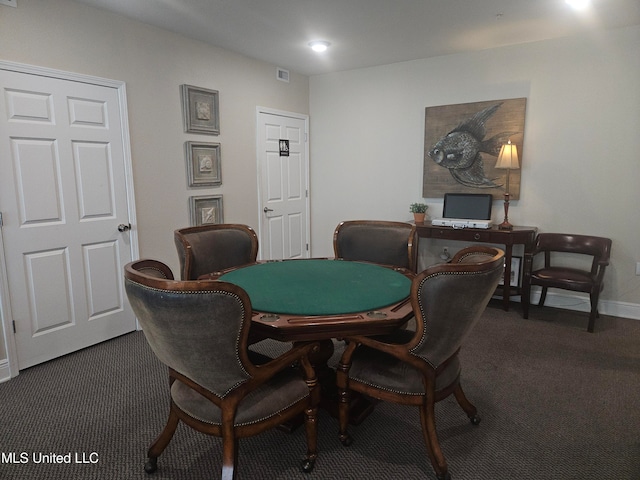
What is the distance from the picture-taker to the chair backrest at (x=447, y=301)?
5.01 ft

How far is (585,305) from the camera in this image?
12.6 ft

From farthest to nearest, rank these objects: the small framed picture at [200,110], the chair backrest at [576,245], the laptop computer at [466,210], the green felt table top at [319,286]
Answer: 1. the laptop computer at [466,210]
2. the small framed picture at [200,110]
3. the chair backrest at [576,245]
4. the green felt table top at [319,286]

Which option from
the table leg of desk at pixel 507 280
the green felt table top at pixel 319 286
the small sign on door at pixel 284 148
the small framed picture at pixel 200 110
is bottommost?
the table leg of desk at pixel 507 280

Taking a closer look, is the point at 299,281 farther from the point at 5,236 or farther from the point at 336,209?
the point at 336,209

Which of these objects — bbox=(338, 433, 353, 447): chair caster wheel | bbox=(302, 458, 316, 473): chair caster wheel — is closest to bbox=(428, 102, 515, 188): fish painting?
bbox=(338, 433, 353, 447): chair caster wheel

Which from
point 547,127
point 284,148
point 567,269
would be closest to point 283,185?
point 284,148

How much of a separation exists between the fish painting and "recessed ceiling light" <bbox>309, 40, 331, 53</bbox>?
1538 mm

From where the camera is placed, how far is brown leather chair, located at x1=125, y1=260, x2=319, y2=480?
1.31 m

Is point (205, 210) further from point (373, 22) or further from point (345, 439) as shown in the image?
point (345, 439)

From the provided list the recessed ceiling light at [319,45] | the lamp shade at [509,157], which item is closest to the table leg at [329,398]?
the lamp shade at [509,157]

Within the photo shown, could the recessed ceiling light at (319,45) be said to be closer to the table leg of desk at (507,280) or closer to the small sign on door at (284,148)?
the small sign on door at (284,148)

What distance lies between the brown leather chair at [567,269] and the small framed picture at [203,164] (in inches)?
121

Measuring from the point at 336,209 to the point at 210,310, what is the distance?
3.98m

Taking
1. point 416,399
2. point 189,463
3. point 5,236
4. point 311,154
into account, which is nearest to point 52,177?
point 5,236
